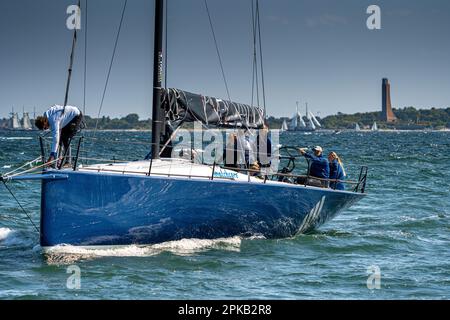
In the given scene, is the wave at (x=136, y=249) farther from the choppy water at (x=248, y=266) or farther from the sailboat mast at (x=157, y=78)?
the sailboat mast at (x=157, y=78)

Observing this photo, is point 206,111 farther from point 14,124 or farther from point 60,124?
point 14,124

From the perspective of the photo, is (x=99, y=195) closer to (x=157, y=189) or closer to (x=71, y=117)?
(x=157, y=189)

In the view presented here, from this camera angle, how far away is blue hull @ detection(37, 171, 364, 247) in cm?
1373

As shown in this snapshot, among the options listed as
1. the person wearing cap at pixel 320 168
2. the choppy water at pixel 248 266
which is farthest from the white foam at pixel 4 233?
the person wearing cap at pixel 320 168

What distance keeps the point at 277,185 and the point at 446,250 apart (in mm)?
3408

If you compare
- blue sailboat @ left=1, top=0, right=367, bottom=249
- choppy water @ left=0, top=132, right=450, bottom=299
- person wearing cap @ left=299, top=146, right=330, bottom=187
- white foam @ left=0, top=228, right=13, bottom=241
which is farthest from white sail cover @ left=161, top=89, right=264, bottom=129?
white foam @ left=0, top=228, right=13, bottom=241

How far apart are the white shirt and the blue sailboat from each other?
88cm

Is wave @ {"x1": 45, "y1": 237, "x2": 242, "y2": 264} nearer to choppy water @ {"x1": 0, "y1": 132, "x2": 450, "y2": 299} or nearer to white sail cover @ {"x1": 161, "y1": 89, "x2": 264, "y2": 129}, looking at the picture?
choppy water @ {"x1": 0, "y1": 132, "x2": 450, "y2": 299}

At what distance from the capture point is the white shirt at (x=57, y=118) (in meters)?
14.8

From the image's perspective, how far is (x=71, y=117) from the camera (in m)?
15.1

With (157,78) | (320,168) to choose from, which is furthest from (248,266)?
(157,78)

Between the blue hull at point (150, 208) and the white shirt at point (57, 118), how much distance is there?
1383 mm

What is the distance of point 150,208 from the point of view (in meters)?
14.1
